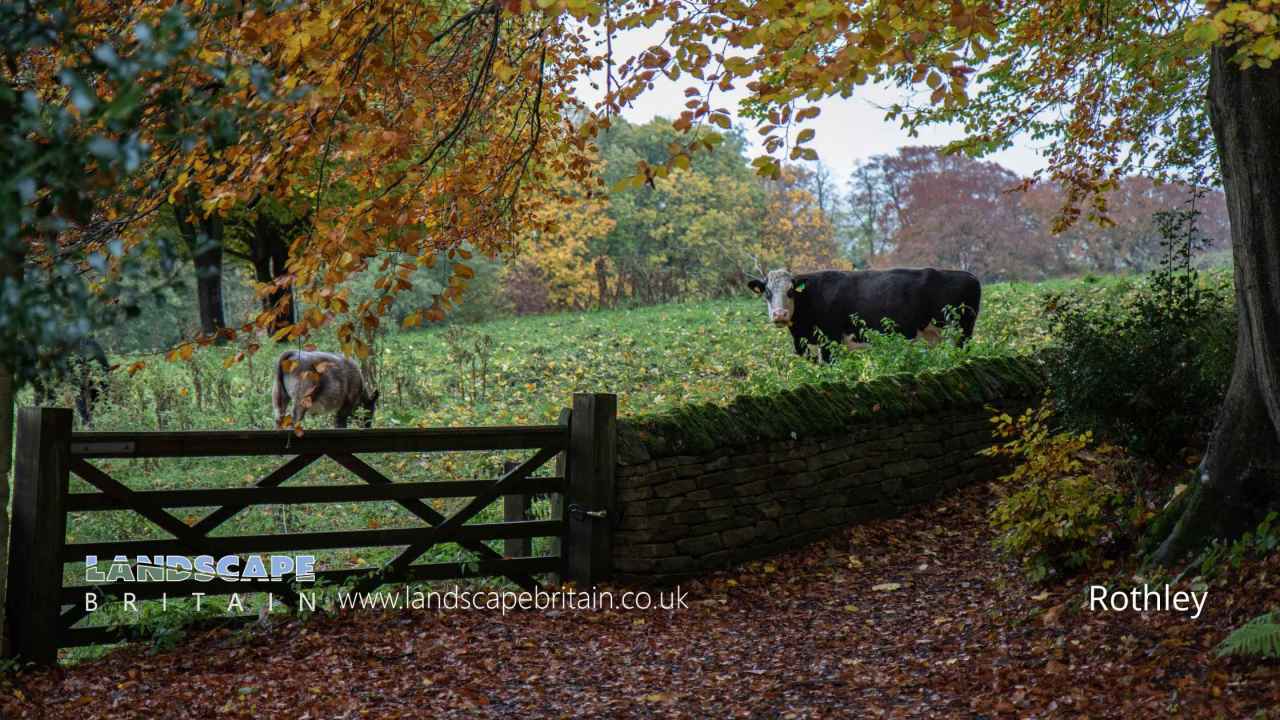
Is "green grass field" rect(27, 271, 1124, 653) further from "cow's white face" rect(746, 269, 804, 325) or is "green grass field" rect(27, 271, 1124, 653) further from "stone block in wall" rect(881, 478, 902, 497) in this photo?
"stone block in wall" rect(881, 478, 902, 497)

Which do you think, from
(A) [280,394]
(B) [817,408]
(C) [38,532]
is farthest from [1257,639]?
(A) [280,394]

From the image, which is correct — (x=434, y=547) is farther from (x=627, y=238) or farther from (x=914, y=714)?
(x=627, y=238)

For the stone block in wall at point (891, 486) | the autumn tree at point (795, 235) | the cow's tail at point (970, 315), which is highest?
the autumn tree at point (795, 235)

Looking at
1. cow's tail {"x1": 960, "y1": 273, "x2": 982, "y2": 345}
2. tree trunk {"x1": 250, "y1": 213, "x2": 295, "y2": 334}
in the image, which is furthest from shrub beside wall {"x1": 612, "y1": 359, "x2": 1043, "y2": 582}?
tree trunk {"x1": 250, "y1": 213, "x2": 295, "y2": 334}

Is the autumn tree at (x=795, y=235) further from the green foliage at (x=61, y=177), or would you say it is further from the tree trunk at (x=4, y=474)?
the green foliage at (x=61, y=177)

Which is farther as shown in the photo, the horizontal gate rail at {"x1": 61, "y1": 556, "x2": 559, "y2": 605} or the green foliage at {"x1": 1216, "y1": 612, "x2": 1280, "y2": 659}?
the horizontal gate rail at {"x1": 61, "y1": 556, "x2": 559, "y2": 605}

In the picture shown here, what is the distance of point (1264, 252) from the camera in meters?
6.11

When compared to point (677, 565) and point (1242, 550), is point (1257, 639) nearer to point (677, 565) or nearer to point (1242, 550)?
point (1242, 550)

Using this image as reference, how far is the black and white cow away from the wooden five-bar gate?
817 cm

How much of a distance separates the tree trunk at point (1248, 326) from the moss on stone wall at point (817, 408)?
314 centimetres

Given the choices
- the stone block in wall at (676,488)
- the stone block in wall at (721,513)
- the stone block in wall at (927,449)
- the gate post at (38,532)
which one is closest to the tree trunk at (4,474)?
the gate post at (38,532)

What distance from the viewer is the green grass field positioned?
9.89 metres

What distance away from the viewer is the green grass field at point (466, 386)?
389 inches

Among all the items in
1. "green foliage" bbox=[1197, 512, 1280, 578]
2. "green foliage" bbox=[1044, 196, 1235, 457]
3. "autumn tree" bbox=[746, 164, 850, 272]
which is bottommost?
"green foliage" bbox=[1197, 512, 1280, 578]
